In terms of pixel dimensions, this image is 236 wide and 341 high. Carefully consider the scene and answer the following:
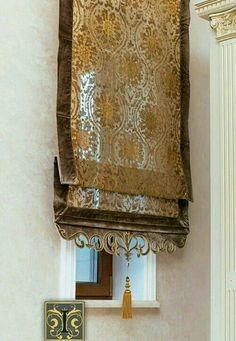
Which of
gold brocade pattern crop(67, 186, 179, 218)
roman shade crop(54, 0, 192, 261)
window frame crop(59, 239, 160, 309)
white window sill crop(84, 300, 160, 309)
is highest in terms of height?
roman shade crop(54, 0, 192, 261)

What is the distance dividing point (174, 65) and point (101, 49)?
0.52m

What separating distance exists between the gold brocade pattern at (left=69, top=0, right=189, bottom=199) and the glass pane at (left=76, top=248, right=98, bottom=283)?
1.57 feet

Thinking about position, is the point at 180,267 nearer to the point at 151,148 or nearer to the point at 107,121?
the point at 151,148

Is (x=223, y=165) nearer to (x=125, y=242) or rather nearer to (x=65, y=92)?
(x=125, y=242)

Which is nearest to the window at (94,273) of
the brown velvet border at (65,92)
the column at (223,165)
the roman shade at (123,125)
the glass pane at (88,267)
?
the glass pane at (88,267)

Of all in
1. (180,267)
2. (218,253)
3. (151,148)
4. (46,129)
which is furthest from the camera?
(180,267)

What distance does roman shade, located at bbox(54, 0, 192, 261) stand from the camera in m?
3.40

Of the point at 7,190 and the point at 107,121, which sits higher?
the point at 107,121

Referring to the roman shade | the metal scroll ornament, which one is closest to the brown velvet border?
the roman shade

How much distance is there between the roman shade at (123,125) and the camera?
3.40 m

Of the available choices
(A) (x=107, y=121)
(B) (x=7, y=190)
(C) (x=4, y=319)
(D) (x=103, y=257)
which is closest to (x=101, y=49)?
(A) (x=107, y=121)

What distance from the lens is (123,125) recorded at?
11.9 ft

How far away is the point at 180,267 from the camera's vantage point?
4.04 m

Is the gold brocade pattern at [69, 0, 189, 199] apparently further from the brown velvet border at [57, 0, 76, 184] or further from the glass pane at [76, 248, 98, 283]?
the glass pane at [76, 248, 98, 283]
